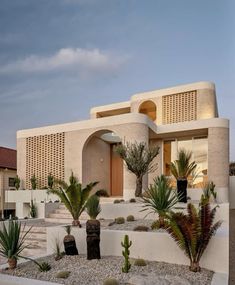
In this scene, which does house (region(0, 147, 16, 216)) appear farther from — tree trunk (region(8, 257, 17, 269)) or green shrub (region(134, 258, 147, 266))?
green shrub (region(134, 258, 147, 266))

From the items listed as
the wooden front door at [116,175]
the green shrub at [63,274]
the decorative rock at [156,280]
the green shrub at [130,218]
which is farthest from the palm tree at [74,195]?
the wooden front door at [116,175]

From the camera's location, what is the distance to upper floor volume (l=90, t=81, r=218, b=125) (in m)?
22.0

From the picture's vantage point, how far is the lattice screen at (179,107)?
22.5m

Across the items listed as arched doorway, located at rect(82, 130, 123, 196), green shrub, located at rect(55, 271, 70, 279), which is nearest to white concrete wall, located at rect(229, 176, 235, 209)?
arched doorway, located at rect(82, 130, 123, 196)

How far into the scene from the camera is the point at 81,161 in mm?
20141

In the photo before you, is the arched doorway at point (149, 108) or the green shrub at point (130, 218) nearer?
the green shrub at point (130, 218)

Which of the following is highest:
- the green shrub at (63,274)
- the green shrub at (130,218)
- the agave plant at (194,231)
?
the agave plant at (194,231)

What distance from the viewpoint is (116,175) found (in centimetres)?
2402

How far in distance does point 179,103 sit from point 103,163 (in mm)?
7202

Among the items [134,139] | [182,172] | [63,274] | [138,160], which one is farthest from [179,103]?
[63,274]

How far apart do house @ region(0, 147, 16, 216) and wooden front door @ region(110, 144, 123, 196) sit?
1006cm

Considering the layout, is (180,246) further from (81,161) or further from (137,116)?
(81,161)

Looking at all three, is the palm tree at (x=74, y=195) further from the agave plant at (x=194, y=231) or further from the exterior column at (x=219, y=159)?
the exterior column at (x=219, y=159)

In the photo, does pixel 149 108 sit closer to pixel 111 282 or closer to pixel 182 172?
pixel 182 172
